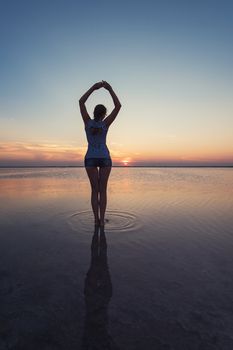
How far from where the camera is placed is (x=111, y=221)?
5629 millimetres

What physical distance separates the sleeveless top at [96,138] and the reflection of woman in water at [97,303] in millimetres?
2229

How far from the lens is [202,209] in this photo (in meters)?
7.07

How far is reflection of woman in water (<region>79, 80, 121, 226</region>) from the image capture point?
519cm

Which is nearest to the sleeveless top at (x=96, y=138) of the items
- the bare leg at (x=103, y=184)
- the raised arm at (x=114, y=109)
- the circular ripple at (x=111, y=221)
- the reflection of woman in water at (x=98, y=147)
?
the reflection of woman in water at (x=98, y=147)

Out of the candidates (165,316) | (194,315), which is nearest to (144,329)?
(165,316)

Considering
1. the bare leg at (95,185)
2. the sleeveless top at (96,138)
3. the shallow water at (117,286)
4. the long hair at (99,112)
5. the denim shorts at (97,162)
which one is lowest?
the shallow water at (117,286)

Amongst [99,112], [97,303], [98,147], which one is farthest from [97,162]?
[97,303]

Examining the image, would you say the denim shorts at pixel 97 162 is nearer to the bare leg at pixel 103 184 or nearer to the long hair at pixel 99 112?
the bare leg at pixel 103 184

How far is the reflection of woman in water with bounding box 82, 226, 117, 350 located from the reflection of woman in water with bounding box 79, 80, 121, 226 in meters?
1.76

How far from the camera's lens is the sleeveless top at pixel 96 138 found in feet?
17.0

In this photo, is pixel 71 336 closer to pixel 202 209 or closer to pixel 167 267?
pixel 167 267

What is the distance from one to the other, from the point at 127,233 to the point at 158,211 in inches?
93.1

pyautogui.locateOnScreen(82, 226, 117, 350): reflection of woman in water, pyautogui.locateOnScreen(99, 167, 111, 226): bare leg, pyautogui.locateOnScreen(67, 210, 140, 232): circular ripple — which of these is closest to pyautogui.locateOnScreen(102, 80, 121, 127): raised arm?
pyautogui.locateOnScreen(99, 167, 111, 226): bare leg

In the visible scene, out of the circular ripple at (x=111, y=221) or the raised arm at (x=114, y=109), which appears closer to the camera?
the circular ripple at (x=111, y=221)
